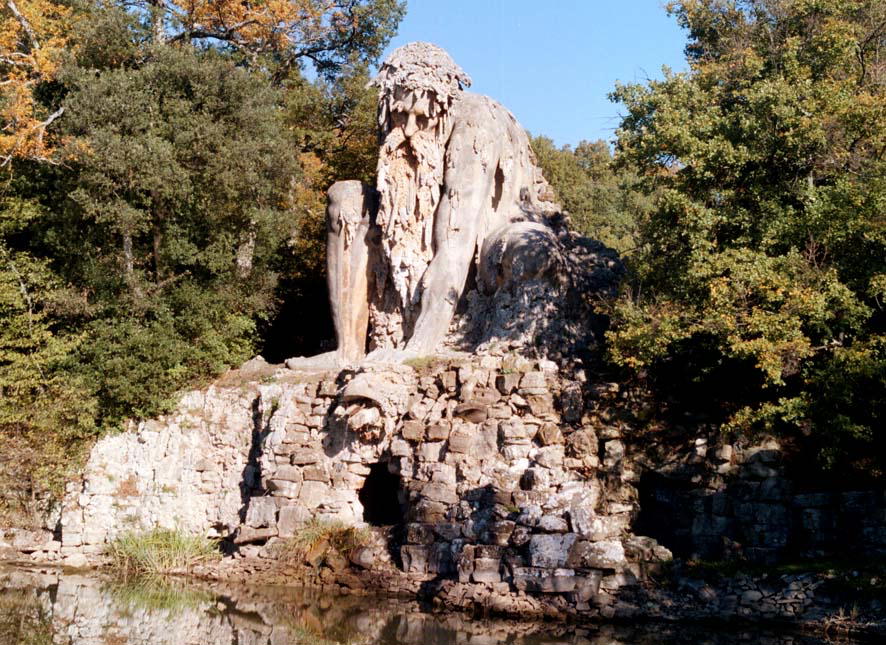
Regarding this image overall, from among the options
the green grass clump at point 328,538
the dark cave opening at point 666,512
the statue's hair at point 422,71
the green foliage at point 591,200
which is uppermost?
the green foliage at point 591,200

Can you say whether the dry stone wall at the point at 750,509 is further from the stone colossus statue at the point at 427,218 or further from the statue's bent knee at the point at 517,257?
the stone colossus statue at the point at 427,218

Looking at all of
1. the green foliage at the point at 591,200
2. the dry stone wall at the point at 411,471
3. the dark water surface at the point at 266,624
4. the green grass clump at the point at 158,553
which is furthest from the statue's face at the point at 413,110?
the green foliage at the point at 591,200

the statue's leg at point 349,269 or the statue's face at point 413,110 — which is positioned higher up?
the statue's face at point 413,110

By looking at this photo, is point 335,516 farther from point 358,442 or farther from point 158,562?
point 158,562

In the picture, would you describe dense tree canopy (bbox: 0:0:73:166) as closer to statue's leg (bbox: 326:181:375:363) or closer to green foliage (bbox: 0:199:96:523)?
green foliage (bbox: 0:199:96:523)

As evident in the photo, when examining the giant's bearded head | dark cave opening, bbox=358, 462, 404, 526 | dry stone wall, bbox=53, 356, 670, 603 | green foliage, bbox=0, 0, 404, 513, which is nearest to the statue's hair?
the giant's bearded head

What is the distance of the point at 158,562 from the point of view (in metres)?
16.1

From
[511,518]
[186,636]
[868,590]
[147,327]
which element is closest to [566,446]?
[511,518]

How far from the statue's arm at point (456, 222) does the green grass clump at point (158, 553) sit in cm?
455

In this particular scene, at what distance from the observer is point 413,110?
57.2 feet

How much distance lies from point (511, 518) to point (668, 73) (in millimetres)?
7875

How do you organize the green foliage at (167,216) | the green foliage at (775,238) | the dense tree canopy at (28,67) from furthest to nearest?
the green foliage at (167,216)
the dense tree canopy at (28,67)
the green foliage at (775,238)

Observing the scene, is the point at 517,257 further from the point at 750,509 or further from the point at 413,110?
the point at 750,509

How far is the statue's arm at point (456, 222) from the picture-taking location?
56.2 ft
